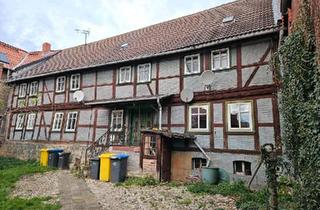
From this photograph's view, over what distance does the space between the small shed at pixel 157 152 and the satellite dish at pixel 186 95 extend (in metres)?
1.68

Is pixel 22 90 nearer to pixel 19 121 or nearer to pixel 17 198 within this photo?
pixel 19 121

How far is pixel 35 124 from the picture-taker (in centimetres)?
1859

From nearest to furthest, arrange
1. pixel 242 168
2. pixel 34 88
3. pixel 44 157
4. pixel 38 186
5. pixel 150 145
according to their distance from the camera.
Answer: pixel 38 186
pixel 242 168
pixel 150 145
pixel 44 157
pixel 34 88

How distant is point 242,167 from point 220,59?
496cm

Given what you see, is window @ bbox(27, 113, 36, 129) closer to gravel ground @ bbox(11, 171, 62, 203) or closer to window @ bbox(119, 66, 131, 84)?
gravel ground @ bbox(11, 171, 62, 203)

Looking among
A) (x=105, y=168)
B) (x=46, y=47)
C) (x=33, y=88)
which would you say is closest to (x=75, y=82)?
(x=33, y=88)

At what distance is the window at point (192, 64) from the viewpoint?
13.1 meters

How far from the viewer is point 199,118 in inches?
493

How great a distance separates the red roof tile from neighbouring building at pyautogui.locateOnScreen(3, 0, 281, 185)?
9cm

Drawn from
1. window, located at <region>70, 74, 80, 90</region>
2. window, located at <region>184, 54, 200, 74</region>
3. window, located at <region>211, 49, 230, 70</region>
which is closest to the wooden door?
window, located at <region>184, 54, 200, 74</region>

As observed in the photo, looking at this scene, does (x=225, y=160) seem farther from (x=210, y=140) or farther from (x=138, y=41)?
(x=138, y=41)

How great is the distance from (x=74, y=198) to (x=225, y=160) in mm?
6291

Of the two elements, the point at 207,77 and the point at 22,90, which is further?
the point at 22,90

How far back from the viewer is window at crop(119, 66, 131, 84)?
1517cm
